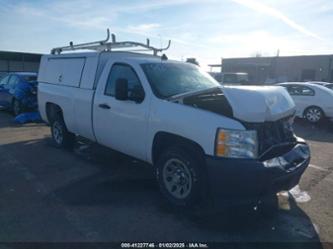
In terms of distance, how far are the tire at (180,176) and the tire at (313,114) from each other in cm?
866

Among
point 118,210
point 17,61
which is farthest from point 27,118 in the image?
point 17,61

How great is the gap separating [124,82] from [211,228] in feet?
7.46

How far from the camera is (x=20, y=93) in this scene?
1077cm

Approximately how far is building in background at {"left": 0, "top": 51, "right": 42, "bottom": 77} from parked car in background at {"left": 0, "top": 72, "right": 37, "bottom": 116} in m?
21.2

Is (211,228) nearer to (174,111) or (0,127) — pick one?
(174,111)

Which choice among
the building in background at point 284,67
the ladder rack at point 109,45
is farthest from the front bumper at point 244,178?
the building in background at point 284,67

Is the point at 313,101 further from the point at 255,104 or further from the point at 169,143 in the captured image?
the point at 169,143

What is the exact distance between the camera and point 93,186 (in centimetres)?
473

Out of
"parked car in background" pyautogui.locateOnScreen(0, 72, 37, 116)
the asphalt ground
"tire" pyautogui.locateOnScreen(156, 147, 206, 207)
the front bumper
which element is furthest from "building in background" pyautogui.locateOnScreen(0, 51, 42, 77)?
the front bumper

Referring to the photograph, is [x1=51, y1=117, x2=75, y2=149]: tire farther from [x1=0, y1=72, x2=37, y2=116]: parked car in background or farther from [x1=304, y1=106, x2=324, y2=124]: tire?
[x1=304, y1=106, x2=324, y2=124]: tire

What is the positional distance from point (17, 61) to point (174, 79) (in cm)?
3162

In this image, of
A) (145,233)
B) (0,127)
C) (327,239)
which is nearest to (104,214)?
(145,233)

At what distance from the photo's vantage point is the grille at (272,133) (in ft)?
11.8

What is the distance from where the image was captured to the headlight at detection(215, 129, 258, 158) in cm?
343
